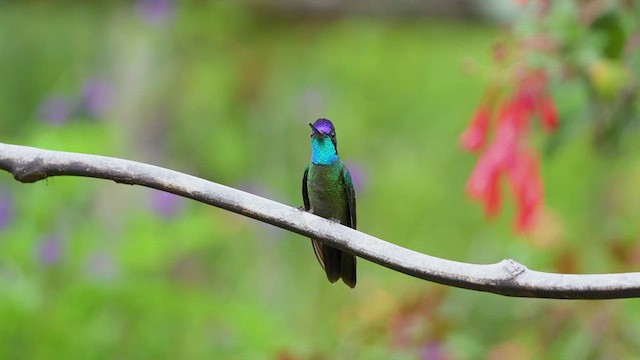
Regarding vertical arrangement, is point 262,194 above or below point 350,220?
above

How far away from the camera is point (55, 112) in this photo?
3.12 metres

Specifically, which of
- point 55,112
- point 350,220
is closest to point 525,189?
point 350,220

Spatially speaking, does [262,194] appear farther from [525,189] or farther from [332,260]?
[332,260]

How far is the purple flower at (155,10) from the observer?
3693 mm

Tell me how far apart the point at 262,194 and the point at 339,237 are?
2.75m

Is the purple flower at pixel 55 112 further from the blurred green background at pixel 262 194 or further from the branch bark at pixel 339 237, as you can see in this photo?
the branch bark at pixel 339 237

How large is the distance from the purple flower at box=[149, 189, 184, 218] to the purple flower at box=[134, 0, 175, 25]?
2.40ft

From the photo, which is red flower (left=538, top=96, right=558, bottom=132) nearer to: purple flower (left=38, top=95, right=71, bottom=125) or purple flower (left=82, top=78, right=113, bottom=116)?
purple flower (left=38, top=95, right=71, bottom=125)

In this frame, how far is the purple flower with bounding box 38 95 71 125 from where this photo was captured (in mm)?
3020

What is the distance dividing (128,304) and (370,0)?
142cm

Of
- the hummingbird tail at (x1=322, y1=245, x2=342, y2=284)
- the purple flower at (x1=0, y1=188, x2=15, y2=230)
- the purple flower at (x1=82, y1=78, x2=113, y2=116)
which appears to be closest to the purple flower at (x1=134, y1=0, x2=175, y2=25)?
the purple flower at (x1=82, y1=78, x2=113, y2=116)

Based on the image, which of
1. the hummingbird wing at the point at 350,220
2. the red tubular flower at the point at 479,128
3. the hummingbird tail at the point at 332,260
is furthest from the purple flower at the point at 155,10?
the hummingbird tail at the point at 332,260

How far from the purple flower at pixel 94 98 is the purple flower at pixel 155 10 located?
0.32 metres

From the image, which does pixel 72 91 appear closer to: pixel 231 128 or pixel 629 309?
pixel 231 128
